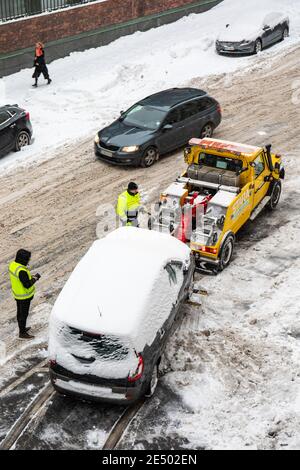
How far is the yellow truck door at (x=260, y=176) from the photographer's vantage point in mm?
14083

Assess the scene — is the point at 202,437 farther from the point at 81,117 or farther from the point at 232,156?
the point at 81,117

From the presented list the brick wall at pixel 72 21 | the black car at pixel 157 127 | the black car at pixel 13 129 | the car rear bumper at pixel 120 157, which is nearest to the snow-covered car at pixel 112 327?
the car rear bumper at pixel 120 157

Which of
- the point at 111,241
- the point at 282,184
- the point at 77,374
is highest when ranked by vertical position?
the point at 111,241

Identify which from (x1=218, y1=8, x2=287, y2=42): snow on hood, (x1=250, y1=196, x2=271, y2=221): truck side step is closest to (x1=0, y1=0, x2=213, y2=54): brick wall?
(x1=218, y1=8, x2=287, y2=42): snow on hood

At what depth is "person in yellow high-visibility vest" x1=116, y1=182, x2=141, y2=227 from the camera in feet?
44.1

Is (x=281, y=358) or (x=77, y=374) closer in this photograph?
(x=77, y=374)

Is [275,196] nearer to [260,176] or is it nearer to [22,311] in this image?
[260,176]

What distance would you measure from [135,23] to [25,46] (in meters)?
6.24

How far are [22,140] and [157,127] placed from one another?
4.21 metres

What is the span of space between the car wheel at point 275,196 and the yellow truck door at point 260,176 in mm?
395

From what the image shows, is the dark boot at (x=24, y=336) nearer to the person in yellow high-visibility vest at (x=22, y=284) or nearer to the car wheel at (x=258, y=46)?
the person in yellow high-visibility vest at (x=22, y=284)

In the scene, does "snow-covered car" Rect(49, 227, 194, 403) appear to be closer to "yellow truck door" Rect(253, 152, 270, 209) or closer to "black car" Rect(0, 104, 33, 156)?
"yellow truck door" Rect(253, 152, 270, 209)

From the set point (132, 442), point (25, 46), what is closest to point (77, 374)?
point (132, 442)

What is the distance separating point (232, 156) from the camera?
1384 cm
